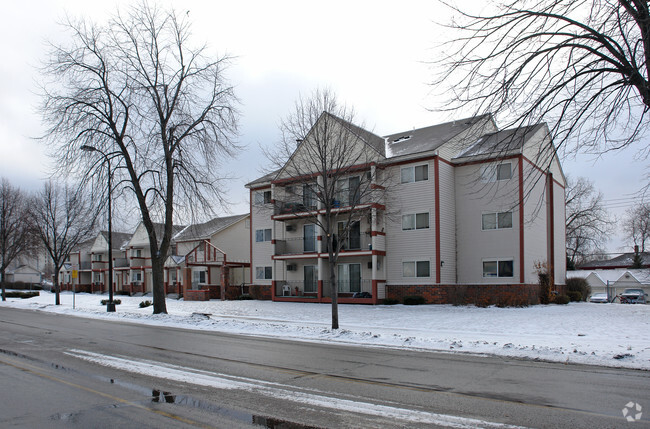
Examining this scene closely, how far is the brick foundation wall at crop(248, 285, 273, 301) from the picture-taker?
3997cm

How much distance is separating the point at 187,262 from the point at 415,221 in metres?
21.1

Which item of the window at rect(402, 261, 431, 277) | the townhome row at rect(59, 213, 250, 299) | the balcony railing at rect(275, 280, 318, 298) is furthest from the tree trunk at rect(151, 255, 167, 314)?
the window at rect(402, 261, 431, 277)

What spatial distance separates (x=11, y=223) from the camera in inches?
1957

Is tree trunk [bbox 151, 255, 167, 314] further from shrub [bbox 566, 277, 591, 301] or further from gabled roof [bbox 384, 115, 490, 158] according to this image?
shrub [bbox 566, 277, 591, 301]

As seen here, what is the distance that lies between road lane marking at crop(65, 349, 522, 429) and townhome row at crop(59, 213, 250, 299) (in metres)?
20.7

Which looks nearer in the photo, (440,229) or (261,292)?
(440,229)

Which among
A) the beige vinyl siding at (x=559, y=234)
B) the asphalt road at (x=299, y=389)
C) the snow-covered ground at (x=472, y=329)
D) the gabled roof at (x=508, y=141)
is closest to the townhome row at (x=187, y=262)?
the snow-covered ground at (x=472, y=329)

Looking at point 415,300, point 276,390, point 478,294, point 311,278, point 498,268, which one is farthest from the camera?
point 311,278

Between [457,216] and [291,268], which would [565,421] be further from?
[291,268]

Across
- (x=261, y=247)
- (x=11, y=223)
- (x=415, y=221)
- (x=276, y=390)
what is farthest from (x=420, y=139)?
(x=11, y=223)

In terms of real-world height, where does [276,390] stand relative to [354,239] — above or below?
below

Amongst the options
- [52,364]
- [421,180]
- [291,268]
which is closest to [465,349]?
[52,364]

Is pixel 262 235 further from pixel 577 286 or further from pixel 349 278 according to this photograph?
pixel 577 286

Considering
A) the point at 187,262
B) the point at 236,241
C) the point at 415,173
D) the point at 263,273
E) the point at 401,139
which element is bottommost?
the point at 263,273
